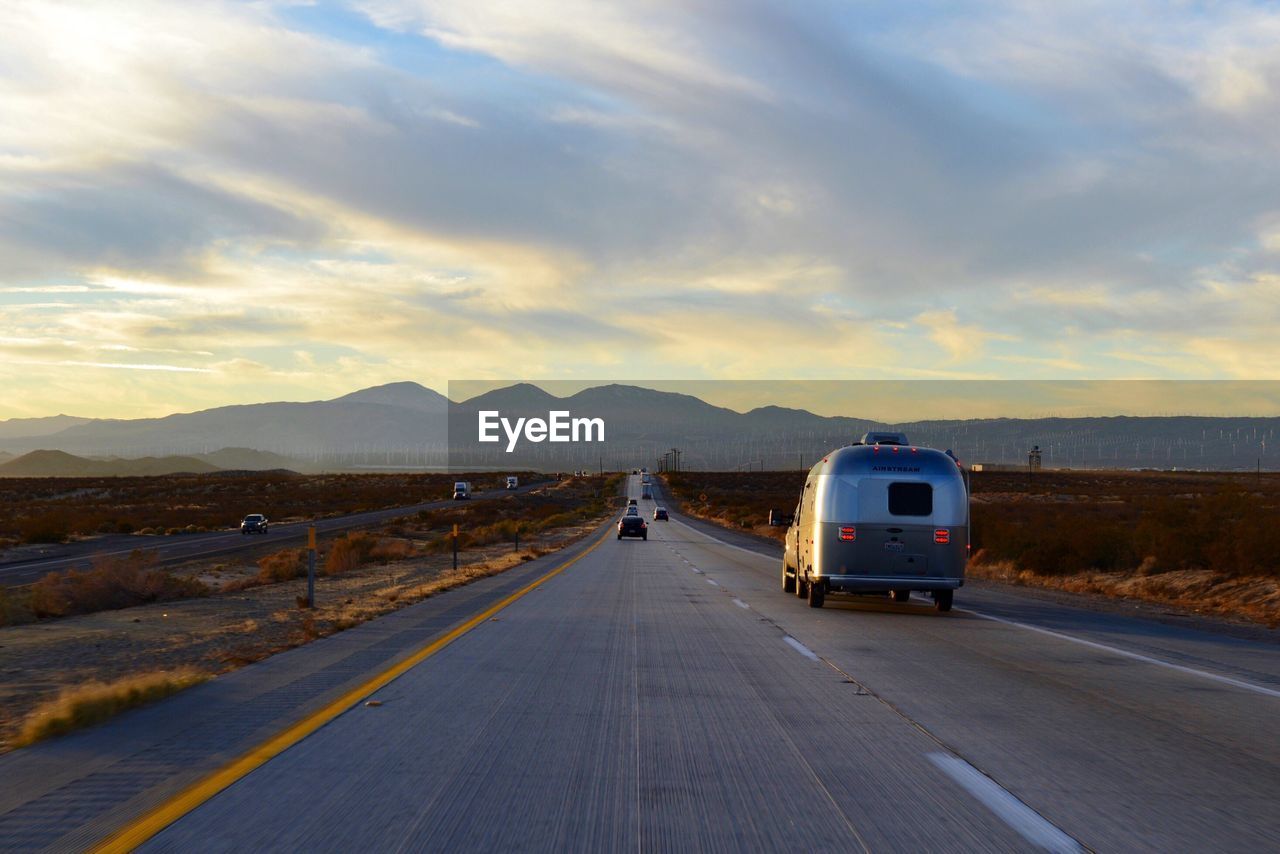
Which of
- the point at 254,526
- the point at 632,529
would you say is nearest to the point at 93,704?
the point at 632,529

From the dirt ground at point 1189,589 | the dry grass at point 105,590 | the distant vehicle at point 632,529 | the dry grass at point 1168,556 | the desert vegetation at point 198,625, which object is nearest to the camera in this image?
the desert vegetation at point 198,625

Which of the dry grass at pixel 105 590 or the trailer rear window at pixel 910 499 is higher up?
the trailer rear window at pixel 910 499

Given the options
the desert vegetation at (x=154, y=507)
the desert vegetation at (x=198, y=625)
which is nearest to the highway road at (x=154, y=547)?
the desert vegetation at (x=154, y=507)

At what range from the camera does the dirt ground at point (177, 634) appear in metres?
12.4

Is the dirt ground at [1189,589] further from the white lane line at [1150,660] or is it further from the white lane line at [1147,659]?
the white lane line at [1150,660]

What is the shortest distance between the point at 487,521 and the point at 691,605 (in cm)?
5844

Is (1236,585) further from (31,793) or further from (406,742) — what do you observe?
(31,793)

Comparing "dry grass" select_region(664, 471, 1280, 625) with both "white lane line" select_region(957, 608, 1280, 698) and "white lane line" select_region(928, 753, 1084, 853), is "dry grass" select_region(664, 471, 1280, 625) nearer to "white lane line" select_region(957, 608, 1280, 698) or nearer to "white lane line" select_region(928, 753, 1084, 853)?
"white lane line" select_region(957, 608, 1280, 698)

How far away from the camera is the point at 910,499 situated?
58.7ft

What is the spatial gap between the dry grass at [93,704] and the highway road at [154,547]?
82.1 feet

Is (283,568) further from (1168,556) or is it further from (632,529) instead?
(1168,556)

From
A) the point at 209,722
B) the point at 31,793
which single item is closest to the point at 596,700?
the point at 209,722

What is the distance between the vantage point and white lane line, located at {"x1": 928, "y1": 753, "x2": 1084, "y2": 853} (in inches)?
215

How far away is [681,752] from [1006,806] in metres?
2.19
